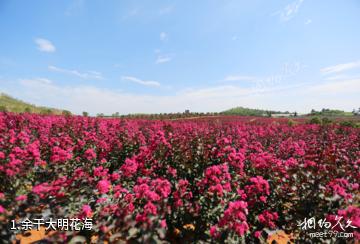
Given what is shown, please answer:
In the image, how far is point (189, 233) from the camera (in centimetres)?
385

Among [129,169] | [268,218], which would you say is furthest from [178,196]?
[268,218]

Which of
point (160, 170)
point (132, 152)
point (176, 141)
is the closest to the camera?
point (160, 170)

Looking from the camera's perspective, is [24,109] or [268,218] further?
[24,109]

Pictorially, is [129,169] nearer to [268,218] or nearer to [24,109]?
[268,218]

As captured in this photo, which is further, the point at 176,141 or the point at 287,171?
the point at 176,141

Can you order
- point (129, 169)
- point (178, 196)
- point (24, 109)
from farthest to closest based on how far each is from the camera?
point (24, 109), point (129, 169), point (178, 196)

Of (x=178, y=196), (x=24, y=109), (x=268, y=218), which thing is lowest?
(x=268, y=218)

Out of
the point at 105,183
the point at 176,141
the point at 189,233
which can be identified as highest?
the point at 176,141

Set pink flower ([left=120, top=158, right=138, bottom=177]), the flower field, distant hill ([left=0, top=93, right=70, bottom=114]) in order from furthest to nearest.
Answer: distant hill ([left=0, top=93, right=70, bottom=114]), pink flower ([left=120, top=158, right=138, bottom=177]), the flower field

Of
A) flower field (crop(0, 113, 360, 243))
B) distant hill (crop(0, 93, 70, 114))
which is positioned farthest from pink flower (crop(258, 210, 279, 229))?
distant hill (crop(0, 93, 70, 114))

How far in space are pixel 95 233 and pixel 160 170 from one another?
172 centimetres

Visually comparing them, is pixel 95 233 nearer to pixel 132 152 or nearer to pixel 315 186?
pixel 132 152

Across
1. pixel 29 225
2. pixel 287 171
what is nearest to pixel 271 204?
pixel 287 171

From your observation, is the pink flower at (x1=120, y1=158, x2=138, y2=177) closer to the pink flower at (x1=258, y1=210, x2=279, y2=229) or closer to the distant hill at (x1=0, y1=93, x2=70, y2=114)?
the pink flower at (x1=258, y1=210, x2=279, y2=229)
